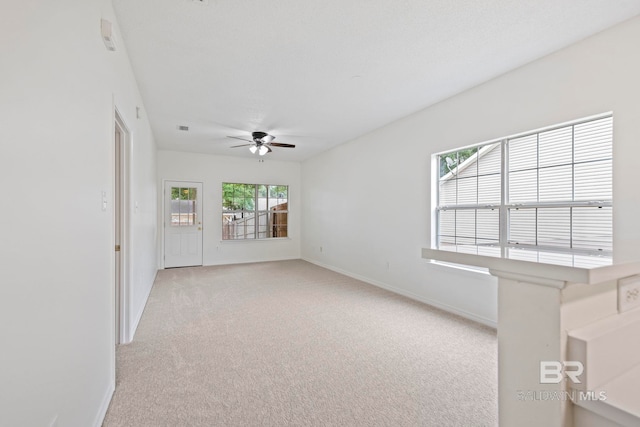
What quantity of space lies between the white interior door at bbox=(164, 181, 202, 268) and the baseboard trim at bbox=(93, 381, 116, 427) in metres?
4.96

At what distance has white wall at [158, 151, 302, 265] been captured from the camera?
680cm

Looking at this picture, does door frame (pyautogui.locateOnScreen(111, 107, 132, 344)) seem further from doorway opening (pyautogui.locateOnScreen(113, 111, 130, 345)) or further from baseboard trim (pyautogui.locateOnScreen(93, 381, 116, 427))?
baseboard trim (pyautogui.locateOnScreen(93, 381, 116, 427))

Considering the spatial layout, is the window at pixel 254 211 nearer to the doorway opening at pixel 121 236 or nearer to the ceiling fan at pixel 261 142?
the ceiling fan at pixel 261 142

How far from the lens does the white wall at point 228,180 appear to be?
6.80 m

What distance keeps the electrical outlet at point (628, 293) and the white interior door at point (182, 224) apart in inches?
283

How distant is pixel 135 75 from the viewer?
124 inches

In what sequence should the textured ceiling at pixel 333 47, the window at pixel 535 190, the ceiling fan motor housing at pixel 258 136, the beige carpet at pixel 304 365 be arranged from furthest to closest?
the ceiling fan motor housing at pixel 258 136, the window at pixel 535 190, the textured ceiling at pixel 333 47, the beige carpet at pixel 304 365

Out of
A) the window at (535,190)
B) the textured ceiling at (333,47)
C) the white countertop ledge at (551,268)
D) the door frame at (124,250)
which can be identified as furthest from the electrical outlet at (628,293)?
the door frame at (124,250)

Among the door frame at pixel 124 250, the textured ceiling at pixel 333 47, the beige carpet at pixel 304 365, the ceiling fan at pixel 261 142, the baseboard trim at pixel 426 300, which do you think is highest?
the textured ceiling at pixel 333 47

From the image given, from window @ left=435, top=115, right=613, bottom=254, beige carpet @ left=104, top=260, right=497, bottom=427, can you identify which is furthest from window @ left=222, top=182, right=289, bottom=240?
window @ left=435, top=115, right=613, bottom=254

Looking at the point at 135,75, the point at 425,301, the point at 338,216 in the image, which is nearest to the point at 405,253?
the point at 425,301

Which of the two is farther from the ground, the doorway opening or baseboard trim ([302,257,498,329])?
the doorway opening

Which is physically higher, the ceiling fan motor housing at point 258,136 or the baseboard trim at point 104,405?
the ceiling fan motor housing at point 258,136

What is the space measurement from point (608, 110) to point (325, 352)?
3115 mm
